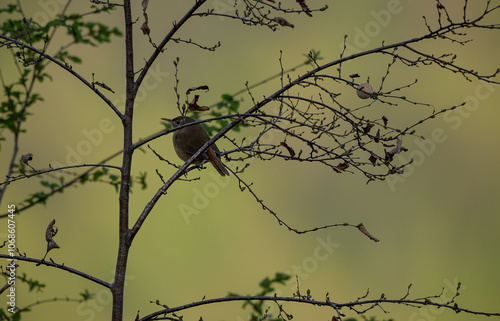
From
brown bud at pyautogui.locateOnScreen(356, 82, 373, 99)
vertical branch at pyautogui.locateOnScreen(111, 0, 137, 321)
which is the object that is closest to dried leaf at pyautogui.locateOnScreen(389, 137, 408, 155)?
brown bud at pyautogui.locateOnScreen(356, 82, 373, 99)

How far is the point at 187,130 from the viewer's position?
3.94m

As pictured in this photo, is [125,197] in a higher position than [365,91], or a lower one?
lower

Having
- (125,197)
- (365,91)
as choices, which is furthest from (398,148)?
(125,197)

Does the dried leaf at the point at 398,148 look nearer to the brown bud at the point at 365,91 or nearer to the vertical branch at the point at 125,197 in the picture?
the brown bud at the point at 365,91

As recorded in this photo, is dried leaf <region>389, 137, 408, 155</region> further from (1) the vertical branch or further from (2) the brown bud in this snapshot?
(1) the vertical branch

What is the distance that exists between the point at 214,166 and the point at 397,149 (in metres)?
1.49

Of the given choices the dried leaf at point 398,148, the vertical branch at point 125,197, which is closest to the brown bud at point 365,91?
the dried leaf at point 398,148

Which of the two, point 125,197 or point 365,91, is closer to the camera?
point 365,91

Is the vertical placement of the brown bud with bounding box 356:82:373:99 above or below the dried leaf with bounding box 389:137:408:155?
above

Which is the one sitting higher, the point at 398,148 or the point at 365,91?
the point at 365,91

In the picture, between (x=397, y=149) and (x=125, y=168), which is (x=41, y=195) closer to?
(x=125, y=168)

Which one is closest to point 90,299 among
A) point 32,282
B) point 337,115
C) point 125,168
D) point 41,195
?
point 32,282

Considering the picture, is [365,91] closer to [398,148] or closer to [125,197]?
[398,148]

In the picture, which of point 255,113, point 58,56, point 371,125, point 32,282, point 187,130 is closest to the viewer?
point 371,125
